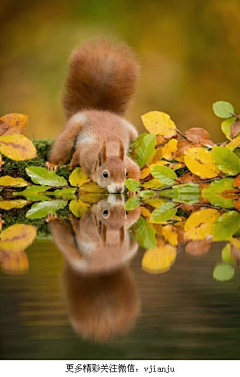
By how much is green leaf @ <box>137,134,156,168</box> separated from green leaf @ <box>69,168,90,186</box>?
218mm

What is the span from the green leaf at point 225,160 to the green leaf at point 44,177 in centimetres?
57

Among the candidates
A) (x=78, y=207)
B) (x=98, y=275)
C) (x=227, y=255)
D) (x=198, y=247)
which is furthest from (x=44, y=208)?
(x=98, y=275)

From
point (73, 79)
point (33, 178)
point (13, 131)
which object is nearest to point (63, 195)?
point (33, 178)

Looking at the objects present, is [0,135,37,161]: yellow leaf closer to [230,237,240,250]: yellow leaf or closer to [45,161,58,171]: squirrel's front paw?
[45,161,58,171]: squirrel's front paw

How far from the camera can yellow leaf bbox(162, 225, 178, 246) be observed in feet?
4.07

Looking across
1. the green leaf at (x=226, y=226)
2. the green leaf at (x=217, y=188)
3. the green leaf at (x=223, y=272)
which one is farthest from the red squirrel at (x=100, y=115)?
the green leaf at (x=223, y=272)

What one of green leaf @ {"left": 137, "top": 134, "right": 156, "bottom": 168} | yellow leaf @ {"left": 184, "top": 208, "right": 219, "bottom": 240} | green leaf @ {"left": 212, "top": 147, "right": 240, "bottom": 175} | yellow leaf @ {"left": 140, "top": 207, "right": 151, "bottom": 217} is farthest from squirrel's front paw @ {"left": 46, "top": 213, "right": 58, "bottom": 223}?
green leaf @ {"left": 137, "top": 134, "right": 156, "bottom": 168}

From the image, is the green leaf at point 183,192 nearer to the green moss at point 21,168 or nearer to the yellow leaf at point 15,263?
the green moss at point 21,168

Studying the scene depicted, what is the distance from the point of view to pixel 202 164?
2277 mm

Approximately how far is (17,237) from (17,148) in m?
1.10

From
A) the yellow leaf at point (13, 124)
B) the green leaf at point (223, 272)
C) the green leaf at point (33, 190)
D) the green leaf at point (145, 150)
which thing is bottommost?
the green leaf at point (223, 272)

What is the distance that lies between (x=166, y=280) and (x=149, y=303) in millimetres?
124

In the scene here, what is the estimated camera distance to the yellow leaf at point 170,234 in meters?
1.24

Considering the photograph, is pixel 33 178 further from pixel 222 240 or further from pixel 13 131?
pixel 222 240
